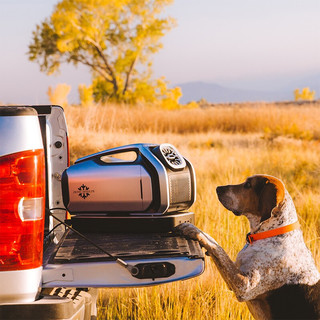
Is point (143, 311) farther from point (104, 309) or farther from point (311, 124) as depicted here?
point (311, 124)

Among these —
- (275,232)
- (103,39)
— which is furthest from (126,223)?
(103,39)

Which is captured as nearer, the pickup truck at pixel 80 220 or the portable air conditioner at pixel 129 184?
the pickup truck at pixel 80 220

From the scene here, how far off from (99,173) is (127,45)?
4030cm

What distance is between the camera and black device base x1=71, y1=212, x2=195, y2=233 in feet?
9.52

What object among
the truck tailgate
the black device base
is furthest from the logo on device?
the truck tailgate

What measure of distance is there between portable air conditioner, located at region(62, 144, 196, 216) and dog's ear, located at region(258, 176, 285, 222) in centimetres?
57

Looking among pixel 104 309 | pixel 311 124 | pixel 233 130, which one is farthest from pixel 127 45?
pixel 104 309

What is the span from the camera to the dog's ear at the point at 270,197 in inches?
126

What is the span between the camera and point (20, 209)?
2.11 metres

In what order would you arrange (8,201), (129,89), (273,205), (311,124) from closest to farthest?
1. (8,201)
2. (273,205)
3. (311,124)
4. (129,89)

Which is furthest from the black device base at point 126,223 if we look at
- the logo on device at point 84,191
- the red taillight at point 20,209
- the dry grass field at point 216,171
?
the dry grass field at point 216,171

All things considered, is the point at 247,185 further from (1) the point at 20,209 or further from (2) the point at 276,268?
(1) the point at 20,209

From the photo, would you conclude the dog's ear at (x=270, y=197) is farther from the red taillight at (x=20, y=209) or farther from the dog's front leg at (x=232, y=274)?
the red taillight at (x=20, y=209)

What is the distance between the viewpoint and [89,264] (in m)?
2.29
